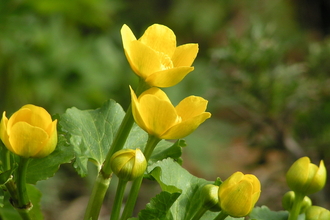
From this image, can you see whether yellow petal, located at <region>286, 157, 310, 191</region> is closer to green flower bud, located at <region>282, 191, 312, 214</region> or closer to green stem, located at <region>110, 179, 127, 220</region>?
green flower bud, located at <region>282, 191, 312, 214</region>

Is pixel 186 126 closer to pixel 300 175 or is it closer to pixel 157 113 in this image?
pixel 157 113

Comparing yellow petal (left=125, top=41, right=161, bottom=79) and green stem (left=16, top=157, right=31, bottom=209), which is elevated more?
yellow petal (left=125, top=41, right=161, bottom=79)

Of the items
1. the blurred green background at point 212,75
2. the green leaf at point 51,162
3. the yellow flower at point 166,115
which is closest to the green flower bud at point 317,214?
the yellow flower at point 166,115

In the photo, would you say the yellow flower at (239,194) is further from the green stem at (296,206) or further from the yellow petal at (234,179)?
the green stem at (296,206)

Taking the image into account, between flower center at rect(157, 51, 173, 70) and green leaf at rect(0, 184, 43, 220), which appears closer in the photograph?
flower center at rect(157, 51, 173, 70)

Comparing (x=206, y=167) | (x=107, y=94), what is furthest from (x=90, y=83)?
(x=206, y=167)

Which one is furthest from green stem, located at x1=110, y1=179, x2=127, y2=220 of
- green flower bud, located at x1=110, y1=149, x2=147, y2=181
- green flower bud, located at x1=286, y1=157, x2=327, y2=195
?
green flower bud, located at x1=286, y1=157, x2=327, y2=195

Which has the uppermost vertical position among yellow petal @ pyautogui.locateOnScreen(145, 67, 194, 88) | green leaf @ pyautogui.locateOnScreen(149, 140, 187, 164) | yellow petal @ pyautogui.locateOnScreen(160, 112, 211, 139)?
yellow petal @ pyautogui.locateOnScreen(145, 67, 194, 88)

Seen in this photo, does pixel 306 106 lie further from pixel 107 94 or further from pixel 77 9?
pixel 77 9
